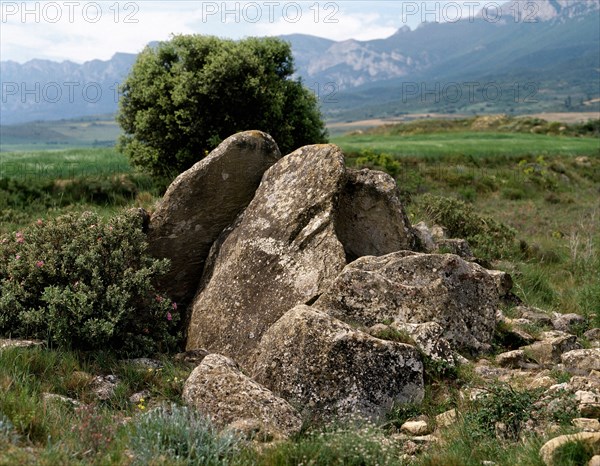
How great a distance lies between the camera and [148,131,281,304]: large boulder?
470 inches

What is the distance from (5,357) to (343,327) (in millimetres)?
4338

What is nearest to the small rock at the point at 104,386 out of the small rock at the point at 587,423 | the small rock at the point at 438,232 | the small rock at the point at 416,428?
the small rock at the point at 416,428

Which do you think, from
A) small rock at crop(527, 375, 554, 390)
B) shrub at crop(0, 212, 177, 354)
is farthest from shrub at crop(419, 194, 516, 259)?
shrub at crop(0, 212, 177, 354)

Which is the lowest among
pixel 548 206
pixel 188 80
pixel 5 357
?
pixel 548 206

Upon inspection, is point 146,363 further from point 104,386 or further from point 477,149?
point 477,149

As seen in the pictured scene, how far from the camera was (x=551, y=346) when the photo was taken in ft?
32.3

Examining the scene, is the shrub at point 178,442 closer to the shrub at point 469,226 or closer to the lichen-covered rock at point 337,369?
the lichen-covered rock at point 337,369

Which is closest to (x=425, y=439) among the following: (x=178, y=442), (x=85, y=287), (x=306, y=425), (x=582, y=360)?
(x=306, y=425)

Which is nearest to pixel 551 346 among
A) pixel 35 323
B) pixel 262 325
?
pixel 262 325

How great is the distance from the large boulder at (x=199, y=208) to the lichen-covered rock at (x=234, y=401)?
4.19m

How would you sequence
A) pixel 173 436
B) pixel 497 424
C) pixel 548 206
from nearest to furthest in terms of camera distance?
pixel 173 436 → pixel 497 424 → pixel 548 206

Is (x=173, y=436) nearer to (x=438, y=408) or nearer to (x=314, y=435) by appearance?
(x=314, y=435)

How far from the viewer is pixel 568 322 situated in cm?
1213

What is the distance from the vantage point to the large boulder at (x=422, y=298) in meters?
9.73
